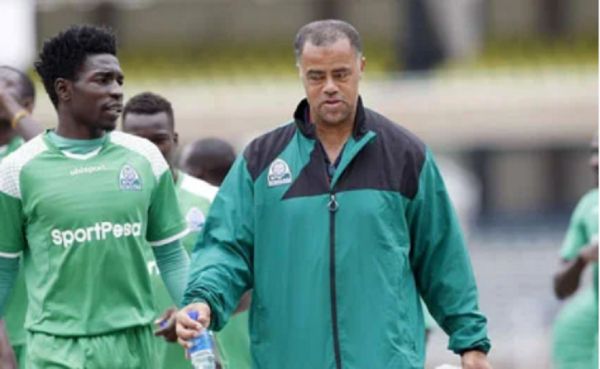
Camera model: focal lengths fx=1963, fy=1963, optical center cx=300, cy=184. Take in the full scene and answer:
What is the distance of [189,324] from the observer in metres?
6.71

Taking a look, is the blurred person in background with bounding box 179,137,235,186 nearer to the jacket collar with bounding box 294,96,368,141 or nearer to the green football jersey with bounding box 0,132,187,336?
the green football jersey with bounding box 0,132,187,336

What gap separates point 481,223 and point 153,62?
7.50 meters

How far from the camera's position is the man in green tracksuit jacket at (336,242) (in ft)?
23.0

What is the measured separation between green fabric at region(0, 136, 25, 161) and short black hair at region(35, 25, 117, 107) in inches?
50.0

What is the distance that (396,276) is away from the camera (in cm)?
705

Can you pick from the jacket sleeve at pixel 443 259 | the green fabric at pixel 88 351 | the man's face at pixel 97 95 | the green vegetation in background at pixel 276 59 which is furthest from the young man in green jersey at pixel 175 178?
the green vegetation in background at pixel 276 59

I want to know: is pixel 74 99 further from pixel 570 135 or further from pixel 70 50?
pixel 570 135

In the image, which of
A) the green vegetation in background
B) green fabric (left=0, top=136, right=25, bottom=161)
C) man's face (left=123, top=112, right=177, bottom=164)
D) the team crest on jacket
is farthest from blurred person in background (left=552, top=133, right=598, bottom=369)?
the green vegetation in background

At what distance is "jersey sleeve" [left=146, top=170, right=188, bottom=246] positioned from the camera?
7934 millimetres

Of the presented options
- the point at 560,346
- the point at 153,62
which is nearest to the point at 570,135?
the point at 153,62

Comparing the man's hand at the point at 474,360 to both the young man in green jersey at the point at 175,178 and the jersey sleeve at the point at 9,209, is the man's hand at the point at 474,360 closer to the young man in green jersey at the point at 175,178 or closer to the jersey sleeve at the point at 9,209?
the jersey sleeve at the point at 9,209

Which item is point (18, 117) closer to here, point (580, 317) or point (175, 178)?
point (175, 178)

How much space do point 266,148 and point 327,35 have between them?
1.57ft

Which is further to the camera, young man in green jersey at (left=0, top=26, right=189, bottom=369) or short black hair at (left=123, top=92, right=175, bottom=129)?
short black hair at (left=123, top=92, right=175, bottom=129)
